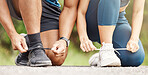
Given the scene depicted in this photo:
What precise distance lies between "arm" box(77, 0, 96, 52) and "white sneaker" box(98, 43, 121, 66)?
0.09 metres

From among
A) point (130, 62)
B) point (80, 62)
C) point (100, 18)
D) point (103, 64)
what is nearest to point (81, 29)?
point (100, 18)

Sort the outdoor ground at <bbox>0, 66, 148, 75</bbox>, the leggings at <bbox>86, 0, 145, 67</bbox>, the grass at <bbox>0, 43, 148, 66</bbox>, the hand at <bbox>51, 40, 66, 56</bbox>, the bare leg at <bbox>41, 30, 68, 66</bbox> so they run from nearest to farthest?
the outdoor ground at <bbox>0, 66, 148, 75</bbox>
the hand at <bbox>51, 40, 66, 56</bbox>
the leggings at <bbox>86, 0, 145, 67</bbox>
the bare leg at <bbox>41, 30, 68, 66</bbox>
the grass at <bbox>0, 43, 148, 66</bbox>

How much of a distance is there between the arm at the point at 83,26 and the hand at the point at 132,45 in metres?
0.23

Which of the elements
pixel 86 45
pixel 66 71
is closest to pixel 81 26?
pixel 86 45

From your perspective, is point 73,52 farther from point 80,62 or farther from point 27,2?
point 27,2

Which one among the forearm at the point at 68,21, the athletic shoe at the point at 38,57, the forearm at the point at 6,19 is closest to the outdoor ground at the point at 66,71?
the athletic shoe at the point at 38,57

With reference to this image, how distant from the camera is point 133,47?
1426 millimetres

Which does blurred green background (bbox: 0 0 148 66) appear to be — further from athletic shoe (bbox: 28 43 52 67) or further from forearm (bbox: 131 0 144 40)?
athletic shoe (bbox: 28 43 52 67)

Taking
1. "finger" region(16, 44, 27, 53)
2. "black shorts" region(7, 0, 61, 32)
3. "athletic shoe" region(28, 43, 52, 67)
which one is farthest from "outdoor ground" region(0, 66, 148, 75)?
"black shorts" region(7, 0, 61, 32)

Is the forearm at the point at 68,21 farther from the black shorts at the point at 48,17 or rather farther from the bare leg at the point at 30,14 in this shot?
the bare leg at the point at 30,14

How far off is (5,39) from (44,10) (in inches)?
71.0

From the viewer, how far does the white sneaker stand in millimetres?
1263

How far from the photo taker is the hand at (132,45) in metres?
1.40

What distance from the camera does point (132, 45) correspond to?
4.63 feet
